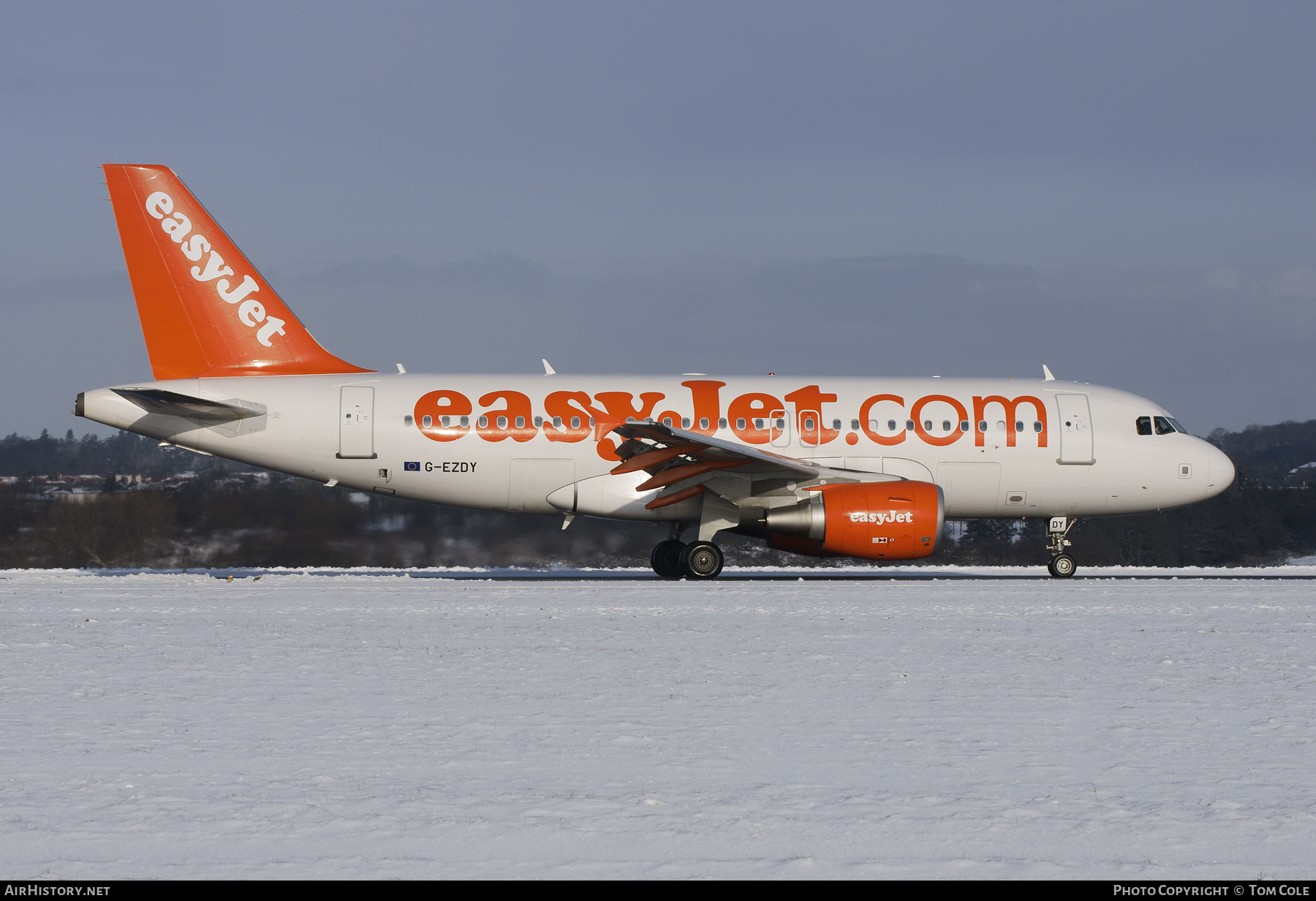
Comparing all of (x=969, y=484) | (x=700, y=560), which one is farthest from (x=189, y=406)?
(x=969, y=484)

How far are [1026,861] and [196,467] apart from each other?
3085cm

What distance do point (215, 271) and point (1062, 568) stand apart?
1493 cm

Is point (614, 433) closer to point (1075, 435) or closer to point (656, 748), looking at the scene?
point (1075, 435)

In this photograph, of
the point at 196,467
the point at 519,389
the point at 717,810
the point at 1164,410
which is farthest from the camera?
the point at 196,467

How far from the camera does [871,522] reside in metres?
17.8

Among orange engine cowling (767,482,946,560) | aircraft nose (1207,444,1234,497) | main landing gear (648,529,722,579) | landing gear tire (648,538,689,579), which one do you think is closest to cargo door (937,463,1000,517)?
orange engine cowling (767,482,946,560)

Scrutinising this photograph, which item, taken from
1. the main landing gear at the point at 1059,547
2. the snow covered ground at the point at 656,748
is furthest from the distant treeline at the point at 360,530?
the snow covered ground at the point at 656,748

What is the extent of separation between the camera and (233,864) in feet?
14.3

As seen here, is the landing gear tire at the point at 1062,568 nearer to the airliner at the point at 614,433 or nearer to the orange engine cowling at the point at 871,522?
the airliner at the point at 614,433

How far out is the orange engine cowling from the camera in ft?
58.5

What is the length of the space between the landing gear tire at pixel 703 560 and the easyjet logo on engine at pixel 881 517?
2317mm

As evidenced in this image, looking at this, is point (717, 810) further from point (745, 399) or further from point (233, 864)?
point (745, 399)

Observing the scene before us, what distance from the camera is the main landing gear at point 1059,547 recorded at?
19844 mm

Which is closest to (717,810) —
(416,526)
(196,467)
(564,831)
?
(564,831)
